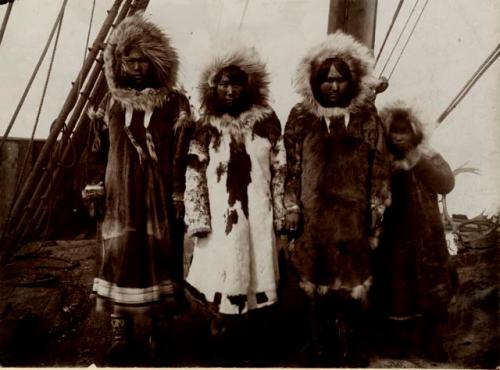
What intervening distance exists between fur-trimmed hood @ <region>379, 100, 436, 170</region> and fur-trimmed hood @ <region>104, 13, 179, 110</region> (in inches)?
51.3

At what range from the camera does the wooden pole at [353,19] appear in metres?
3.47

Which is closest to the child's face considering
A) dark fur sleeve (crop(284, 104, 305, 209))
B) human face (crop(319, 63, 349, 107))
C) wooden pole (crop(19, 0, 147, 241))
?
human face (crop(319, 63, 349, 107))

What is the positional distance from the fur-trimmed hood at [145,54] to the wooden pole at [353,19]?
1083 mm

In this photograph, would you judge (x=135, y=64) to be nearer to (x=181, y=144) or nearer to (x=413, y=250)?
(x=181, y=144)

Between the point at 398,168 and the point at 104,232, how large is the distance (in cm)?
175

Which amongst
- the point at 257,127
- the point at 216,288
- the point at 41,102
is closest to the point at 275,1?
the point at 257,127

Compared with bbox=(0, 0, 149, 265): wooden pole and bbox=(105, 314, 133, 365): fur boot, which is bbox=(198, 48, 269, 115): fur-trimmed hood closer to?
bbox=(0, 0, 149, 265): wooden pole

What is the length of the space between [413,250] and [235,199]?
1.09 meters

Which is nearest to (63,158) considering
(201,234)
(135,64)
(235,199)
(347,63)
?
(135,64)

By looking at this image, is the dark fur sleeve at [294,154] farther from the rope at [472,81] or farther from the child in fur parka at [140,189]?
the rope at [472,81]

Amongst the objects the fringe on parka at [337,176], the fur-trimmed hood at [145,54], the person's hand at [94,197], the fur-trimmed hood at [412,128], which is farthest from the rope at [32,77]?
the fur-trimmed hood at [412,128]

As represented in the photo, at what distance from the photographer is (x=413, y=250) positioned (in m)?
3.20

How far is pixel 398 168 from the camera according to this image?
10.7 ft

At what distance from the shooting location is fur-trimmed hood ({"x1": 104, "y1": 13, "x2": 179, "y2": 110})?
3.12m
